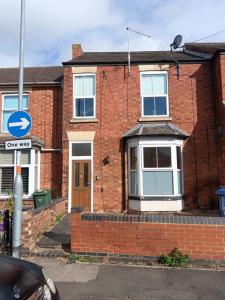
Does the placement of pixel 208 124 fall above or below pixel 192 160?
above

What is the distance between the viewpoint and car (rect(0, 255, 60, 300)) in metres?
3.01

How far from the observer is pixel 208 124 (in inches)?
480

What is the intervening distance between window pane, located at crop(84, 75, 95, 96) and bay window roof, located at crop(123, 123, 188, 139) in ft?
7.76

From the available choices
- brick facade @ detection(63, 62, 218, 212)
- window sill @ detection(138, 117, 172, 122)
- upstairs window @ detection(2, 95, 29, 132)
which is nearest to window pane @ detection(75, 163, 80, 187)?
brick facade @ detection(63, 62, 218, 212)

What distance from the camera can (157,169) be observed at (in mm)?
11266

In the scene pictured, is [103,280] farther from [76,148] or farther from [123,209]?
[76,148]

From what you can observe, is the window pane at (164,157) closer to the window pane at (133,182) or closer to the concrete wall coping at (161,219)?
the window pane at (133,182)

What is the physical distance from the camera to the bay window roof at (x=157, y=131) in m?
11.3

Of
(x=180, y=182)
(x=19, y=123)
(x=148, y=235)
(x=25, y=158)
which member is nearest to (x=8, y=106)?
(x=25, y=158)

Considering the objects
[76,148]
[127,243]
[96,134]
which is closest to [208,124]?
[96,134]

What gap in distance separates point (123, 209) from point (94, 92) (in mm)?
5031

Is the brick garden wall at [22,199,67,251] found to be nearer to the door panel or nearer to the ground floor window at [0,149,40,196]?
the door panel

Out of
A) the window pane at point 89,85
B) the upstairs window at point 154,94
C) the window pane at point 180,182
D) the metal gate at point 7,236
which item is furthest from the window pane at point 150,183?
the metal gate at point 7,236

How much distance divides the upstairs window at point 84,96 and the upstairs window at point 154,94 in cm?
215
